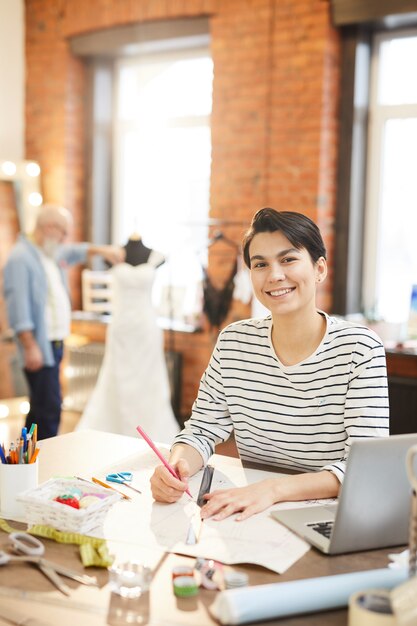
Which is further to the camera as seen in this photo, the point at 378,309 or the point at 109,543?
the point at 378,309

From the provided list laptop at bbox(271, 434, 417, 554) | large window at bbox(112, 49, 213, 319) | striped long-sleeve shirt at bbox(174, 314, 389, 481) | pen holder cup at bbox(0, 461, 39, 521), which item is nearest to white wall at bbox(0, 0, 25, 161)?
large window at bbox(112, 49, 213, 319)

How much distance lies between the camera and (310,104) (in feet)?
14.4

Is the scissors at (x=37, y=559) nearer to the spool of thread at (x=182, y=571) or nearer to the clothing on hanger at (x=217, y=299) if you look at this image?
the spool of thread at (x=182, y=571)

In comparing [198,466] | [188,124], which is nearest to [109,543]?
[198,466]

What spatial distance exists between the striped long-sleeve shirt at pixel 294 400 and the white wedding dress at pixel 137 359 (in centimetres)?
245

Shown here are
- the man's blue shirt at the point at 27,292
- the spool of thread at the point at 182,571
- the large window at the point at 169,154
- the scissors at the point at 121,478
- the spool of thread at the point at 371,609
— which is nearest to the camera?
the spool of thread at the point at 371,609

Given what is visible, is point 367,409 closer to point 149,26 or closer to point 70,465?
point 70,465

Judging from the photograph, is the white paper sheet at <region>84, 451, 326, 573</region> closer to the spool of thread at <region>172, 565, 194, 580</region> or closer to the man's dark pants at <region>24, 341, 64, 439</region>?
the spool of thread at <region>172, 565, 194, 580</region>

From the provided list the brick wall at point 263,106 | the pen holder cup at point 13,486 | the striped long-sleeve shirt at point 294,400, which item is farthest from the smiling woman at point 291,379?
the brick wall at point 263,106

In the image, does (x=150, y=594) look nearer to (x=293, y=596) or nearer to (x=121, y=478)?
(x=293, y=596)

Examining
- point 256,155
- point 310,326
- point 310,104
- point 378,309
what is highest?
point 310,104

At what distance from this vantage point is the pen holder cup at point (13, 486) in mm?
1548

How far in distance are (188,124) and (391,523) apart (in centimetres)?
432

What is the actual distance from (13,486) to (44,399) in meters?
2.69
